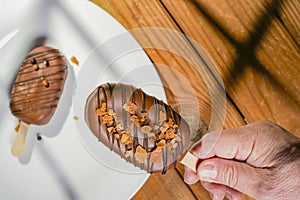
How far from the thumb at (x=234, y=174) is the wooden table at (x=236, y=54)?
17cm

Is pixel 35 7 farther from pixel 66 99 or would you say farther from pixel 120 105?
pixel 120 105

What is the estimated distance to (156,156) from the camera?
3.36 ft

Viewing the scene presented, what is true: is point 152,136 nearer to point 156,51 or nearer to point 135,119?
point 135,119

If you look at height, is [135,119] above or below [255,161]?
above

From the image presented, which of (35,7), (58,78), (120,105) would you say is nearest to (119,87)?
(120,105)

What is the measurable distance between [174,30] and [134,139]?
0.38 m

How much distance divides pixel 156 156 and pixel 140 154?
4cm

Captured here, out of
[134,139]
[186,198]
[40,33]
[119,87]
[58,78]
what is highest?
[40,33]

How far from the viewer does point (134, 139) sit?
101 centimetres

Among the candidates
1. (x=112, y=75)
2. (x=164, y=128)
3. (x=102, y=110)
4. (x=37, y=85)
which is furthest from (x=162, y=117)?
(x=37, y=85)

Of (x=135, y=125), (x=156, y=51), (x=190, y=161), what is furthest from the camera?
(x=156, y=51)

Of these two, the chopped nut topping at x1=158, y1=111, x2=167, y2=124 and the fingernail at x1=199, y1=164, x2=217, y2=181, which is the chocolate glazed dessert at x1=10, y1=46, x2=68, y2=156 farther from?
the fingernail at x1=199, y1=164, x2=217, y2=181

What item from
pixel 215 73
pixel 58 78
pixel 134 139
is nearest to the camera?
pixel 134 139

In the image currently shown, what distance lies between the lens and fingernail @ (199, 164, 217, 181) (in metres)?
1.09
